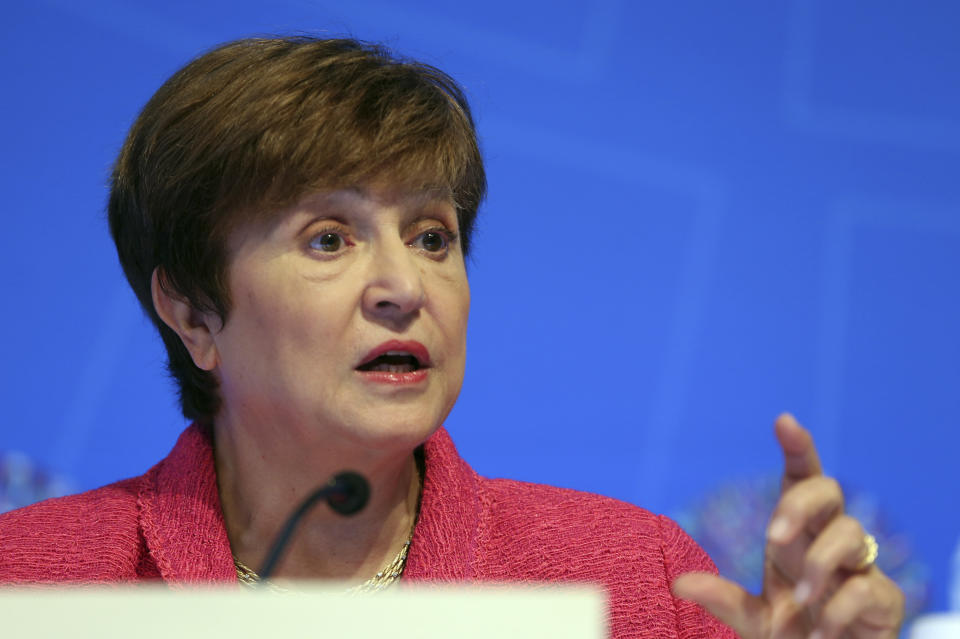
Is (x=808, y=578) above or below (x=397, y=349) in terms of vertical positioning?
below

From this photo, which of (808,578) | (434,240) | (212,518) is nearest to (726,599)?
(808,578)

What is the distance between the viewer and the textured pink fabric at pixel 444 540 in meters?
1.28

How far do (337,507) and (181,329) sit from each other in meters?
0.55

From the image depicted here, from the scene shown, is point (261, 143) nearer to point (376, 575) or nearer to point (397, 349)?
point (397, 349)

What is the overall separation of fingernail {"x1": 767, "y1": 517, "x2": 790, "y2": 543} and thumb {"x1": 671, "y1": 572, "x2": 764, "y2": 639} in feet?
0.23

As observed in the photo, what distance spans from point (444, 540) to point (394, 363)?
24 cm

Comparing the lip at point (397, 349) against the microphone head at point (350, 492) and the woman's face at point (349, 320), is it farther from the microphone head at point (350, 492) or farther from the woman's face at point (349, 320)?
the microphone head at point (350, 492)

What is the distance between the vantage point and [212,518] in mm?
1296

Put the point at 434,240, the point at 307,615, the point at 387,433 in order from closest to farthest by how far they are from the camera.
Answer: the point at 307,615 < the point at 387,433 < the point at 434,240

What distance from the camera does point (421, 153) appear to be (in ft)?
4.08

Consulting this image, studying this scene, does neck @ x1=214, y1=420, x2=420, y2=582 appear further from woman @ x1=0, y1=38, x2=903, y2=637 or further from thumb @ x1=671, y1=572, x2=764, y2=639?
thumb @ x1=671, y1=572, x2=764, y2=639

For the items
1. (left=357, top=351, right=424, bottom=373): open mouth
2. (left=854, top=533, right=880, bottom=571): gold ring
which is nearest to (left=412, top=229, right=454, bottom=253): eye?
(left=357, top=351, right=424, bottom=373): open mouth

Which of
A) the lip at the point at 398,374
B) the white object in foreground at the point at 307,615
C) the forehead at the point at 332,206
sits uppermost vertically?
the forehead at the point at 332,206

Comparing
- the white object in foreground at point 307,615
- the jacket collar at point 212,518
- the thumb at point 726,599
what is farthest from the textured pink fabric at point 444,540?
the white object in foreground at point 307,615
